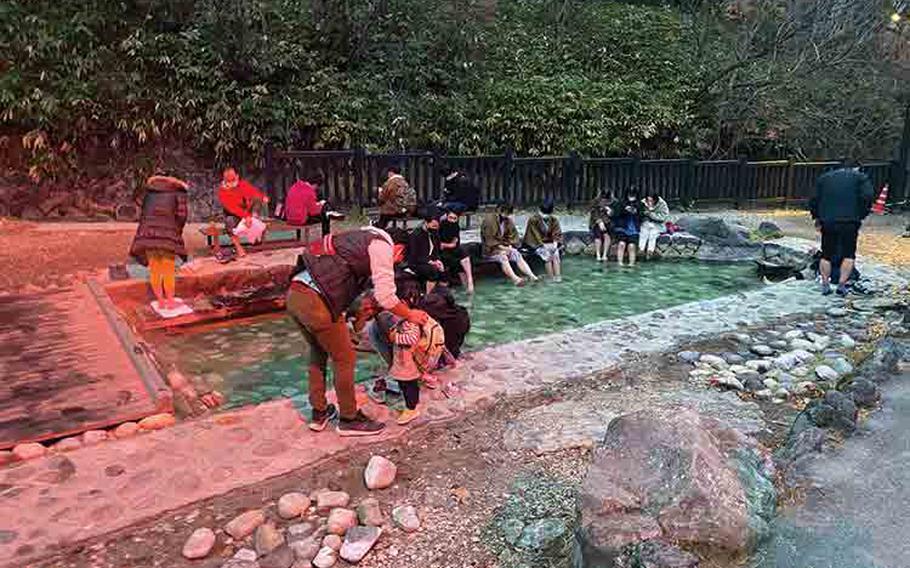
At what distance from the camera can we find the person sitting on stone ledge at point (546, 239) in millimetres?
9906

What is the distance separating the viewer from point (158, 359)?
20.0 feet

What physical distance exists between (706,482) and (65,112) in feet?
42.6

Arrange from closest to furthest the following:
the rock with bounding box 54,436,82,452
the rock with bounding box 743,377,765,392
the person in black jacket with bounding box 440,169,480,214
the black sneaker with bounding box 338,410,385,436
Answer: the rock with bounding box 54,436,82,452 < the black sneaker with bounding box 338,410,385,436 < the rock with bounding box 743,377,765,392 < the person in black jacket with bounding box 440,169,480,214

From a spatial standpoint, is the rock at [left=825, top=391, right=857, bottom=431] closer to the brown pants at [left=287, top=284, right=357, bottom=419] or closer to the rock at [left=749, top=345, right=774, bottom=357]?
the rock at [left=749, top=345, right=774, bottom=357]

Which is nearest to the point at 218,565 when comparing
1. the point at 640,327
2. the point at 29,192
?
the point at 640,327

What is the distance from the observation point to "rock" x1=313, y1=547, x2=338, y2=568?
326 cm

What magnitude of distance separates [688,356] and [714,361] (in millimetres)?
223

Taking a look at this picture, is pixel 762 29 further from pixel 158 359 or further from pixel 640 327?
pixel 158 359

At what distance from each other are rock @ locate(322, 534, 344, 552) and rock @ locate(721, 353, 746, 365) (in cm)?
399

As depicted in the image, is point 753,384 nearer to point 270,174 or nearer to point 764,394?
point 764,394

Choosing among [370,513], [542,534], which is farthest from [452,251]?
[542,534]

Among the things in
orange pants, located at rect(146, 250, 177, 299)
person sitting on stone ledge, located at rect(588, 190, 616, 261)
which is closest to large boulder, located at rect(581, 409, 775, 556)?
orange pants, located at rect(146, 250, 177, 299)

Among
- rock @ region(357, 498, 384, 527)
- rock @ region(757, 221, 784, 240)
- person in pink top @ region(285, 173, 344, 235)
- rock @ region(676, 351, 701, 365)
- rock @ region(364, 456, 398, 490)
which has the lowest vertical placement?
rock @ region(357, 498, 384, 527)

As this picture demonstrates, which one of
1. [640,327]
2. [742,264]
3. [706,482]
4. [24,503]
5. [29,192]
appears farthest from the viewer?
[29,192]
